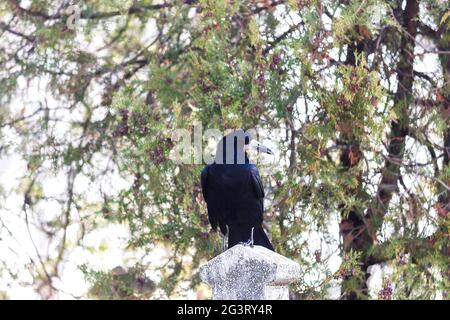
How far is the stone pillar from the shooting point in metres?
3.43

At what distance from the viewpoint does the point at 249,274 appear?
11.3 ft

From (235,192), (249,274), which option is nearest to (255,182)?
(235,192)

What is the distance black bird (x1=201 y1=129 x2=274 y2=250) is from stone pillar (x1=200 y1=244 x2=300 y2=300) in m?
1.25

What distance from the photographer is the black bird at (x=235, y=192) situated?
482cm

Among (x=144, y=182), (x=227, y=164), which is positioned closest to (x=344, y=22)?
(x=227, y=164)

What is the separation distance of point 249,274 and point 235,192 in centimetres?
137

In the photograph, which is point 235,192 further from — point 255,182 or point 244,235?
point 244,235

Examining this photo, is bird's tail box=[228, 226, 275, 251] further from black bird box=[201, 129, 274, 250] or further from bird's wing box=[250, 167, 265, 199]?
bird's wing box=[250, 167, 265, 199]

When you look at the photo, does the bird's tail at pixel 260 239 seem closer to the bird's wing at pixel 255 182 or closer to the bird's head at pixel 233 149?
the bird's wing at pixel 255 182

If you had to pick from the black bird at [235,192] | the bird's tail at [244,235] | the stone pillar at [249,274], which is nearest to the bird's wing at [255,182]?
the black bird at [235,192]

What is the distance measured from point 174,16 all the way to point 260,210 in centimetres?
191

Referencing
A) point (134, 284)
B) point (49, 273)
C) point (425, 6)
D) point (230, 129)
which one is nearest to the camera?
point (230, 129)

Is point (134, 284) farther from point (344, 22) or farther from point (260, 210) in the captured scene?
point (344, 22)
